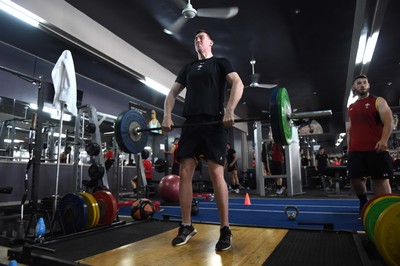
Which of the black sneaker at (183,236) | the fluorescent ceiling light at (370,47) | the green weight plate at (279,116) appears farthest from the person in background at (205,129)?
the fluorescent ceiling light at (370,47)

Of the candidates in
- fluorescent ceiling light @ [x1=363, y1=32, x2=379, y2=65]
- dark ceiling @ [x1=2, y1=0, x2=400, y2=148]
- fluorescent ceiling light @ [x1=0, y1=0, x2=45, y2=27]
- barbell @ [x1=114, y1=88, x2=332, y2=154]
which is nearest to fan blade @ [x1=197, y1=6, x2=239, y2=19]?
dark ceiling @ [x1=2, y1=0, x2=400, y2=148]

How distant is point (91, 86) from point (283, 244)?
527 cm

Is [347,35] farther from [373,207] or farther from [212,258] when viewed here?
[212,258]

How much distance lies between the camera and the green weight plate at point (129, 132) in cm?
200

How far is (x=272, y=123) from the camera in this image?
1.51 m

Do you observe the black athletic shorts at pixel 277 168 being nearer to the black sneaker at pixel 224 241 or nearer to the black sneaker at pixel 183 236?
the black sneaker at pixel 183 236

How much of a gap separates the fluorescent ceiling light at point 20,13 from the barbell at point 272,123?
7.40 ft

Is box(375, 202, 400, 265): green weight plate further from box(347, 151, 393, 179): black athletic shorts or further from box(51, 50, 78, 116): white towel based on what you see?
box(51, 50, 78, 116): white towel

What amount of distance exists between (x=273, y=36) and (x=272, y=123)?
12.4 ft

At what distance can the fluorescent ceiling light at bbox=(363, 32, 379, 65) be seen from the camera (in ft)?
15.6

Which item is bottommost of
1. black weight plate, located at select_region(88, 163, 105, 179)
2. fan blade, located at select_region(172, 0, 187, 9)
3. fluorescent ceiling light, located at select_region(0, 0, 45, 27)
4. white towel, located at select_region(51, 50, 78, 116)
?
black weight plate, located at select_region(88, 163, 105, 179)

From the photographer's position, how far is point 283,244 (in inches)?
60.6

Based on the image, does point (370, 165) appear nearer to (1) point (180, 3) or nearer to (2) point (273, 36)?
(1) point (180, 3)

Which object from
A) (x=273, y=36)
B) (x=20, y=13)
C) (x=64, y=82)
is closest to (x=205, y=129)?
(x=64, y=82)
